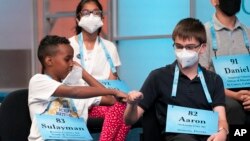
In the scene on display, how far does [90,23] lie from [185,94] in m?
1.41

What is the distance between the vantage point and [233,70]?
422cm

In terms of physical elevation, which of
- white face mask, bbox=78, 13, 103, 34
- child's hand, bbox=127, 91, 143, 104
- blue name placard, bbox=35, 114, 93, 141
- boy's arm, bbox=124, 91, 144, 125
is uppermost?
white face mask, bbox=78, 13, 103, 34

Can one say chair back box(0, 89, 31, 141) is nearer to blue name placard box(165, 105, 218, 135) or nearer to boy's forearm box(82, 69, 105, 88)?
boy's forearm box(82, 69, 105, 88)

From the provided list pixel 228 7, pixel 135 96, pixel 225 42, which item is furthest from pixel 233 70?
pixel 135 96

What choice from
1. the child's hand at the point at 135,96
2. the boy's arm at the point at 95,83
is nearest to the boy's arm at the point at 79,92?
the child's hand at the point at 135,96

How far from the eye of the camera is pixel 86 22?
467 centimetres

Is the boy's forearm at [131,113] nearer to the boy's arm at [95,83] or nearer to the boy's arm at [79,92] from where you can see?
the boy's arm at [79,92]

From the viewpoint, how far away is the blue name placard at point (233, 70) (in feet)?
13.8

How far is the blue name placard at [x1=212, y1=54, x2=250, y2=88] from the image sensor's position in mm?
4215

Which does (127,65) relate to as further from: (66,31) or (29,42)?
(29,42)

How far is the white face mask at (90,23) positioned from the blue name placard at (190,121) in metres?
1.49

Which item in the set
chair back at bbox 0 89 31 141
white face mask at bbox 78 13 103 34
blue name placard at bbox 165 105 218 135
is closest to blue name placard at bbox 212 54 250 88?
blue name placard at bbox 165 105 218 135

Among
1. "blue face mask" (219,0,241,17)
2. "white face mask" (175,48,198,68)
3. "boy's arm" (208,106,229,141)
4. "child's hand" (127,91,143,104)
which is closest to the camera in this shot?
"child's hand" (127,91,143,104)

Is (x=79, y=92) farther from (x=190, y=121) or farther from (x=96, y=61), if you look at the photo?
(x=96, y=61)
